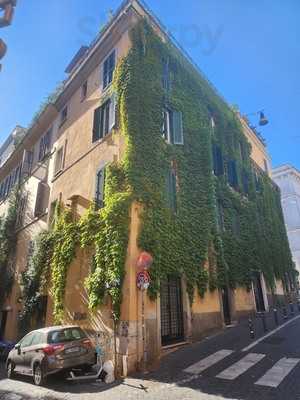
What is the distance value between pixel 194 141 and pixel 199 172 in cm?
167

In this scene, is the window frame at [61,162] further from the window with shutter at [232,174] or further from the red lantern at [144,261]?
the window with shutter at [232,174]

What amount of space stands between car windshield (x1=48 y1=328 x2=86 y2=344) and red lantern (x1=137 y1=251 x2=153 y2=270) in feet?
8.12

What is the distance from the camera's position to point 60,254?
38.5 feet

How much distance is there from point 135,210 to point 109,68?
27.2ft

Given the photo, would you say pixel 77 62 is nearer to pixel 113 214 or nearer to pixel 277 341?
pixel 113 214

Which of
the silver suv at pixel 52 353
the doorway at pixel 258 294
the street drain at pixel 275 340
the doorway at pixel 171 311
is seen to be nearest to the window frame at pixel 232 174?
the doorway at pixel 258 294

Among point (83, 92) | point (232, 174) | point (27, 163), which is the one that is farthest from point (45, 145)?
point (232, 174)

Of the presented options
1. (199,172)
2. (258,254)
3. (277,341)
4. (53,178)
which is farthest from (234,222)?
(53,178)

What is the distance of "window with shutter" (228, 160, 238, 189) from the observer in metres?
17.9

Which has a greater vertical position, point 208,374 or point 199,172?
point 199,172

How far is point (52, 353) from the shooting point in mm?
6902

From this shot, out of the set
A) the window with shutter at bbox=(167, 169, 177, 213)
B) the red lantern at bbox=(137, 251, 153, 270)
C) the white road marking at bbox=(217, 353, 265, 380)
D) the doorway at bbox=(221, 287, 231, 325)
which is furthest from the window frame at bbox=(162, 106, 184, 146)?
the white road marking at bbox=(217, 353, 265, 380)

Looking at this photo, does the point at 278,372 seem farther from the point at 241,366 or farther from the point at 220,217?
the point at 220,217

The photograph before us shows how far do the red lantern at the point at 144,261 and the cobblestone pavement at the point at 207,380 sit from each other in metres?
2.72
